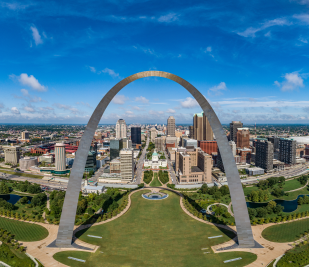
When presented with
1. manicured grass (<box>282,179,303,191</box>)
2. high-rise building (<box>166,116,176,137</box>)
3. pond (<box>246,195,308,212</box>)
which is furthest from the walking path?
high-rise building (<box>166,116,176,137</box>)

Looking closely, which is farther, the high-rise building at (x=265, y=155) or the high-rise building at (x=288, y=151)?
the high-rise building at (x=288, y=151)

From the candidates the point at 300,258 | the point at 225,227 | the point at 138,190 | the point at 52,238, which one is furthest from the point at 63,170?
the point at 300,258

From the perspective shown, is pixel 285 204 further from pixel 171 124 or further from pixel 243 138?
pixel 171 124

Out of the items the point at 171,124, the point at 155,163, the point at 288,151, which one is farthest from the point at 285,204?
the point at 171,124

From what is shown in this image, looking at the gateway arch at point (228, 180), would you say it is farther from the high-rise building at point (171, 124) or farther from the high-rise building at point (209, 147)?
the high-rise building at point (171, 124)

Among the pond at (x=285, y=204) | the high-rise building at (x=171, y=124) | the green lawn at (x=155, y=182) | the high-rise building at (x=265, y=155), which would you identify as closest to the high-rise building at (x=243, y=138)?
the high-rise building at (x=265, y=155)

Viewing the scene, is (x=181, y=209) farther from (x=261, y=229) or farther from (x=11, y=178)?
(x=11, y=178)

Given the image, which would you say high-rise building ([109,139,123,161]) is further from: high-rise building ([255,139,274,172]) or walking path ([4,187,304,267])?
high-rise building ([255,139,274,172])
